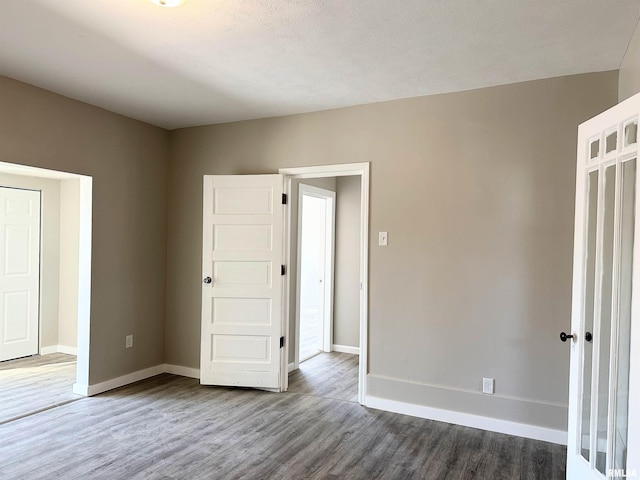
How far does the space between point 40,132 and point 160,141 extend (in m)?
1.31

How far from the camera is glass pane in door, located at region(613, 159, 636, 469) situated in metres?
1.96

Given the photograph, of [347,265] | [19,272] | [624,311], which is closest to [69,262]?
[19,272]

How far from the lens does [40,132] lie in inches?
135

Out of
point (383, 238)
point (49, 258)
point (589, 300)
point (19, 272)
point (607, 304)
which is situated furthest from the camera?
point (49, 258)

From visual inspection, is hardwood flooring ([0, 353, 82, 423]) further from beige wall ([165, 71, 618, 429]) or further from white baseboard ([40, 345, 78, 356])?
beige wall ([165, 71, 618, 429])

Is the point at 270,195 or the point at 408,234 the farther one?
the point at 270,195

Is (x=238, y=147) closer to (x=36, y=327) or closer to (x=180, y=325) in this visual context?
(x=180, y=325)

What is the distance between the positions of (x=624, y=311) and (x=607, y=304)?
0.12m

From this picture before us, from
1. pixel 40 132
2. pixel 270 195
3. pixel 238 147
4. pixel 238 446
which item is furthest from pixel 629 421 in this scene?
pixel 40 132

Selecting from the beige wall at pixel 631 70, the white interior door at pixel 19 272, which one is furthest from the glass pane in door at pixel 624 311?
the white interior door at pixel 19 272

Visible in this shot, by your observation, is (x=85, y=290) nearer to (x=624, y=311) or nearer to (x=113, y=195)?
(x=113, y=195)

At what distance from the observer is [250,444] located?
2984 millimetres

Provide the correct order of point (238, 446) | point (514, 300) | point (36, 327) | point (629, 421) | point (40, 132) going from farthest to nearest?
1. point (36, 327)
2. point (40, 132)
3. point (514, 300)
4. point (238, 446)
5. point (629, 421)

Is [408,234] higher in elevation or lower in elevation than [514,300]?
higher
